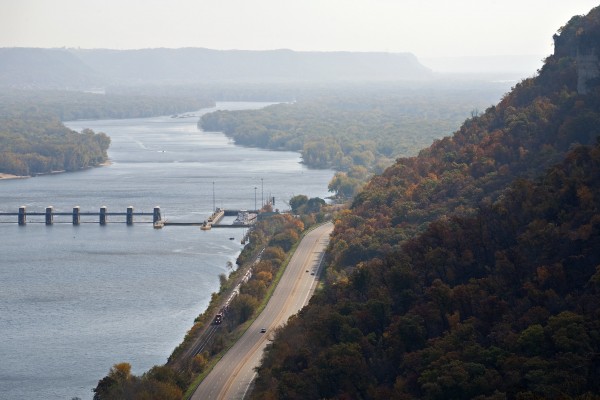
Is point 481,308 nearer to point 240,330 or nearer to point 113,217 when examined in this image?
point 240,330

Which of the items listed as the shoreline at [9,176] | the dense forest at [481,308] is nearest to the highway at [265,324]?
the dense forest at [481,308]

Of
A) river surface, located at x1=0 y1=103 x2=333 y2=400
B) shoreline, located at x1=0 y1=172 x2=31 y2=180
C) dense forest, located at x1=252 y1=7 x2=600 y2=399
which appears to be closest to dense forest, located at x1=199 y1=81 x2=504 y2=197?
river surface, located at x1=0 y1=103 x2=333 y2=400

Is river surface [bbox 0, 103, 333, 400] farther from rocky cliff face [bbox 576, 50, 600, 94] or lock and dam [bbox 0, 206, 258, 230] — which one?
rocky cliff face [bbox 576, 50, 600, 94]

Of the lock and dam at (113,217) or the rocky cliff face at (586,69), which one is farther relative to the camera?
the lock and dam at (113,217)

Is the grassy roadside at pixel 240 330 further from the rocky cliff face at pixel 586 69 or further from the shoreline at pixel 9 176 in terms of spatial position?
the shoreline at pixel 9 176

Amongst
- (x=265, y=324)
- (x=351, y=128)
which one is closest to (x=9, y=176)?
(x=351, y=128)

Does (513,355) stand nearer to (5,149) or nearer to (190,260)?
(190,260)

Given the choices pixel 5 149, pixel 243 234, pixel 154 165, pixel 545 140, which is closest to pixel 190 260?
pixel 243 234
